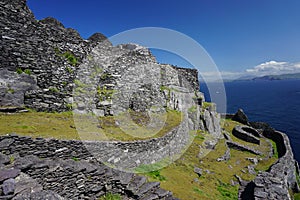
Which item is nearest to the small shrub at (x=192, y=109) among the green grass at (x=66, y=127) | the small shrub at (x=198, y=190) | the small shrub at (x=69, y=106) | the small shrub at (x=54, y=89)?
the green grass at (x=66, y=127)

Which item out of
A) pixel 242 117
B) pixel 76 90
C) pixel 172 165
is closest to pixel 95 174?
pixel 172 165

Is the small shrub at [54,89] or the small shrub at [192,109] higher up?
the small shrub at [54,89]

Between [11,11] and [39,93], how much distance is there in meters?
6.43

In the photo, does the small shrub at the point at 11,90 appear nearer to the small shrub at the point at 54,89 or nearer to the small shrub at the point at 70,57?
the small shrub at the point at 54,89

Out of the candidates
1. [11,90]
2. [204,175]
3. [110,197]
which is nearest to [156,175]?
[110,197]

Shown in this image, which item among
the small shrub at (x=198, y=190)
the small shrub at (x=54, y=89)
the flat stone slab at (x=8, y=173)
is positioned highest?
the small shrub at (x=54, y=89)

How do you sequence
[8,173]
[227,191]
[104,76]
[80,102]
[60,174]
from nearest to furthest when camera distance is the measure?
[8,173] → [60,174] → [227,191] → [80,102] → [104,76]

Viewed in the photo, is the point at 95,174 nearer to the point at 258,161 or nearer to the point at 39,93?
the point at 39,93

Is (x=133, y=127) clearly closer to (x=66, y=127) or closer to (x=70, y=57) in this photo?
(x=66, y=127)

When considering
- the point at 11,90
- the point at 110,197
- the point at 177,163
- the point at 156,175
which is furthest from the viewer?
the point at 177,163

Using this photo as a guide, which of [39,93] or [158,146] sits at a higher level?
[39,93]

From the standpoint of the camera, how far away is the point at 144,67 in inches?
872

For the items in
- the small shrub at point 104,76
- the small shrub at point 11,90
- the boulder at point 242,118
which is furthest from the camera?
the boulder at point 242,118

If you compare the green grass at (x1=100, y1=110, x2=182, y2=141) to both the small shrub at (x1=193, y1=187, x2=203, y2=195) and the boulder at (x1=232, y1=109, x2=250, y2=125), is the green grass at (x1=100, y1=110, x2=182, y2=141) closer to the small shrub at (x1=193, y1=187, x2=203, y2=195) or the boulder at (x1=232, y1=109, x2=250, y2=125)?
the small shrub at (x1=193, y1=187, x2=203, y2=195)
